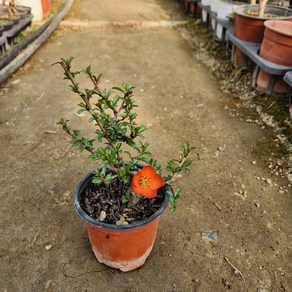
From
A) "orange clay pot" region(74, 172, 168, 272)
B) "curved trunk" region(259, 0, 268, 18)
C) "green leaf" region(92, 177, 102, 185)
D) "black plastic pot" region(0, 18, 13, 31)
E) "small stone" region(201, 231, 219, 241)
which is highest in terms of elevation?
"curved trunk" region(259, 0, 268, 18)

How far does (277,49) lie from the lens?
12.6ft

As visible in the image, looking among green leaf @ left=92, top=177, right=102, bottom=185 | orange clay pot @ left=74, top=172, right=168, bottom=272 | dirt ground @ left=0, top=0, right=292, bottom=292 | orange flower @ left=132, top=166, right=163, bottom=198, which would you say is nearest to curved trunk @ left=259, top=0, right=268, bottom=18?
dirt ground @ left=0, top=0, right=292, bottom=292

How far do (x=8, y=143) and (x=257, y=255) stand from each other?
2801 mm

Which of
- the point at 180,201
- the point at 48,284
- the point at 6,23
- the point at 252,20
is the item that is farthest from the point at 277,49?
the point at 6,23

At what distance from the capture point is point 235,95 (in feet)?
14.4

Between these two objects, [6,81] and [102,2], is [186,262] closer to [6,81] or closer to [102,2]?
[6,81]

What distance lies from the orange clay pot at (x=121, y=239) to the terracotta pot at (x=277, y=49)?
275 cm

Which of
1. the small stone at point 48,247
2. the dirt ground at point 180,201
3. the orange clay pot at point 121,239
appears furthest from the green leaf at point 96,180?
the small stone at point 48,247

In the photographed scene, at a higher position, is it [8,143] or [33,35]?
[33,35]

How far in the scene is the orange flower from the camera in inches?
69.4

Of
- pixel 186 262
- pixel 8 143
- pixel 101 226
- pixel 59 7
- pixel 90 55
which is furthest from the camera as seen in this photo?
pixel 59 7

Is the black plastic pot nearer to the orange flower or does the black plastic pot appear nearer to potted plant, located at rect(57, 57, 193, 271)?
potted plant, located at rect(57, 57, 193, 271)

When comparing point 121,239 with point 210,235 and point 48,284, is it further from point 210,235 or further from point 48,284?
point 210,235

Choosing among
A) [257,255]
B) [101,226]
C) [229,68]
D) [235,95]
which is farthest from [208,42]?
[101,226]
